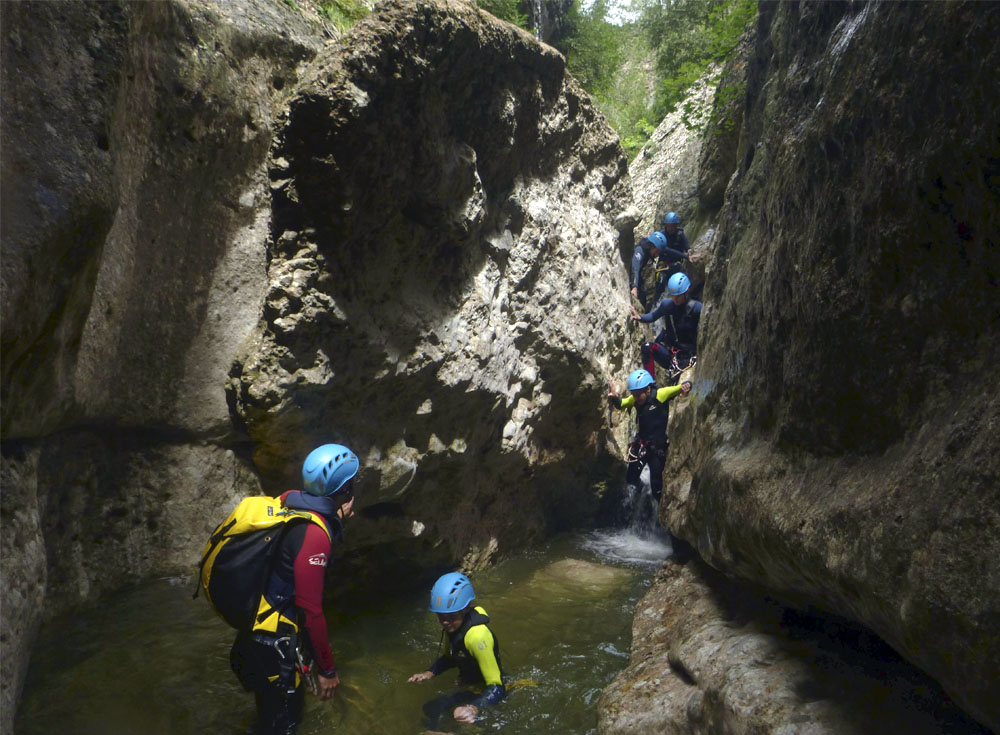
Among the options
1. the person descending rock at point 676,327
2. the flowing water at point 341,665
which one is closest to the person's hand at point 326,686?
the flowing water at point 341,665

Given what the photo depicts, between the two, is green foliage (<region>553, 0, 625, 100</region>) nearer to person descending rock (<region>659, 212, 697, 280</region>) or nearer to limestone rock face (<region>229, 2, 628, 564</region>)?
person descending rock (<region>659, 212, 697, 280</region>)

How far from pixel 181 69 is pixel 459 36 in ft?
7.52

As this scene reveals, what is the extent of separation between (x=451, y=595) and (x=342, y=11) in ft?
18.9

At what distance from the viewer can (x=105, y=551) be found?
169 inches

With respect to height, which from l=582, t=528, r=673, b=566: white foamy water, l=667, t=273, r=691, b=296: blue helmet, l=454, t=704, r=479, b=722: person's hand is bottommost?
l=454, t=704, r=479, b=722: person's hand

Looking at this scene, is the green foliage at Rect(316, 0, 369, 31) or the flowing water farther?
the green foliage at Rect(316, 0, 369, 31)

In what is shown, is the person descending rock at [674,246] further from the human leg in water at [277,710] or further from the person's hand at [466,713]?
the human leg in water at [277,710]

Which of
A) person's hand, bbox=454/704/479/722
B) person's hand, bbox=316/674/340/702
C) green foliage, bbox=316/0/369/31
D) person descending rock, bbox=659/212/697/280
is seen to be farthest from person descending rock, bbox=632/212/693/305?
person's hand, bbox=316/674/340/702

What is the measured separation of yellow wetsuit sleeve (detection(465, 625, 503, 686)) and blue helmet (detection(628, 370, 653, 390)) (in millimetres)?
4604

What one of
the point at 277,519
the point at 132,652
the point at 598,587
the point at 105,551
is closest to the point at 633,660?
the point at 598,587

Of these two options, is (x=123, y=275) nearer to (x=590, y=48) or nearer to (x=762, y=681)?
(x=762, y=681)

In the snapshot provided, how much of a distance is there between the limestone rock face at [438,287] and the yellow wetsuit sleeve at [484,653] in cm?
170

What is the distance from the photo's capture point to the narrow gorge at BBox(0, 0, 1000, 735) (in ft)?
8.02

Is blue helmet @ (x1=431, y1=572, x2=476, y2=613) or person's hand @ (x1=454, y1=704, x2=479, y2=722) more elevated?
blue helmet @ (x1=431, y1=572, x2=476, y2=613)
